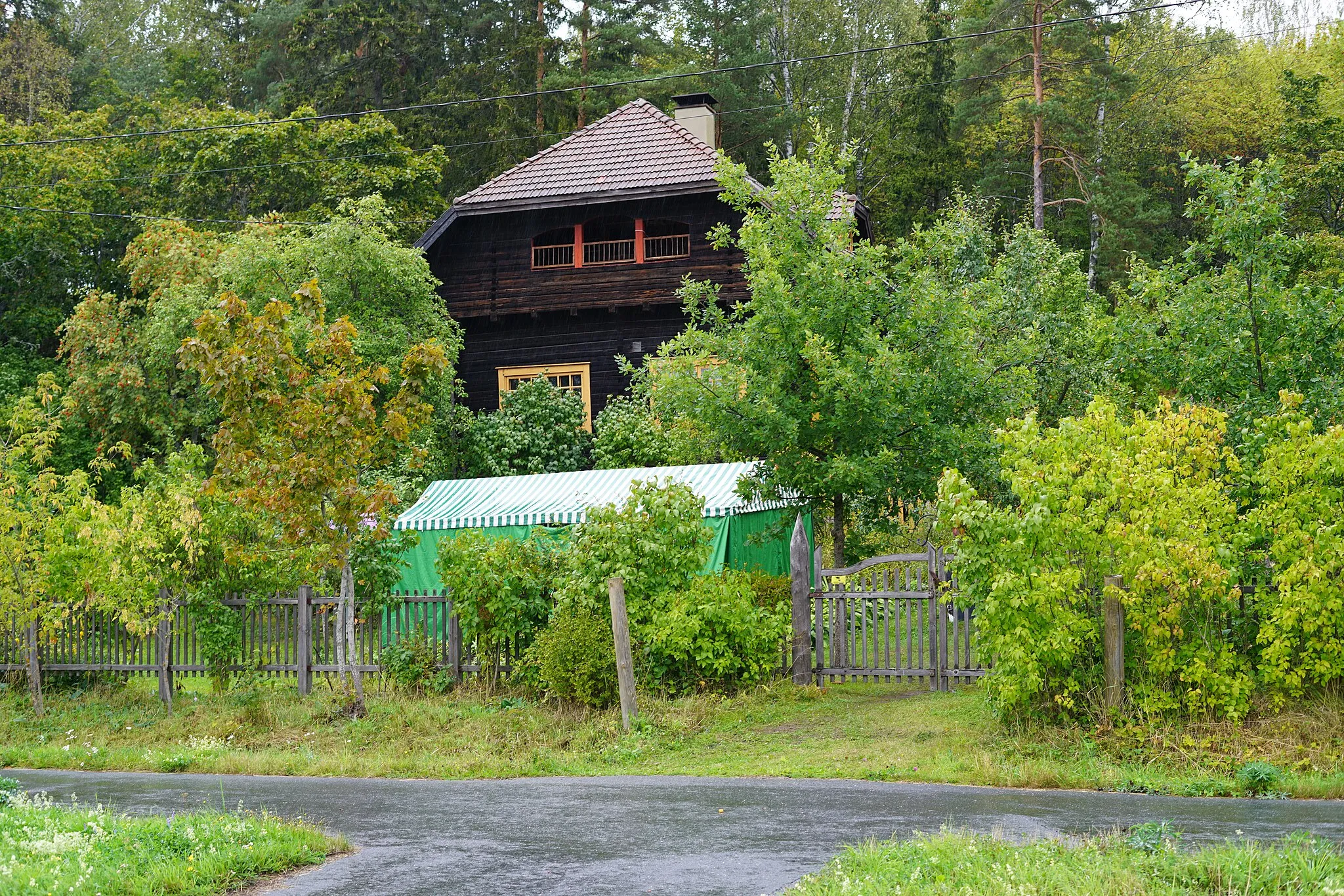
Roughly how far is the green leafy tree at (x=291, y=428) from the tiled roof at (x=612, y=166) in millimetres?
15482

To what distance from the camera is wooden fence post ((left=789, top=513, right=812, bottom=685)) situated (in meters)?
14.9

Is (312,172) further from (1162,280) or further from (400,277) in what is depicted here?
(1162,280)

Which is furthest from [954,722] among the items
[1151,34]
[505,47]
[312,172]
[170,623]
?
[1151,34]

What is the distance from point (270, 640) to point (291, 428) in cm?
359

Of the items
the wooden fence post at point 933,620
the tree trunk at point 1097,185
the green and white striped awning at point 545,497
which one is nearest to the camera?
the wooden fence post at point 933,620

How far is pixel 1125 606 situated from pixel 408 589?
14.6 meters

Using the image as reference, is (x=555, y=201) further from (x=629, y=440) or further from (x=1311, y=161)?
(x=1311, y=161)

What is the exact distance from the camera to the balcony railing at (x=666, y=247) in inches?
1220

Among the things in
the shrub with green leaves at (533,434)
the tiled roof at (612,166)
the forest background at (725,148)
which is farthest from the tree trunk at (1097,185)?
the shrub with green leaves at (533,434)

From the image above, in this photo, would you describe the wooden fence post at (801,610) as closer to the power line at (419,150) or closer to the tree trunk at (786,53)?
the power line at (419,150)

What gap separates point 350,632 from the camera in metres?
15.1

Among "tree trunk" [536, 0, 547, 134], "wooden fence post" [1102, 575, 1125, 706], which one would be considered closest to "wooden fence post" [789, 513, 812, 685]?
"wooden fence post" [1102, 575, 1125, 706]

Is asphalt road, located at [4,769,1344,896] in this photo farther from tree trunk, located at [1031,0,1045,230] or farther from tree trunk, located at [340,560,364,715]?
tree trunk, located at [1031,0,1045,230]

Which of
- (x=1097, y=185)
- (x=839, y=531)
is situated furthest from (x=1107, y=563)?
(x=1097, y=185)
